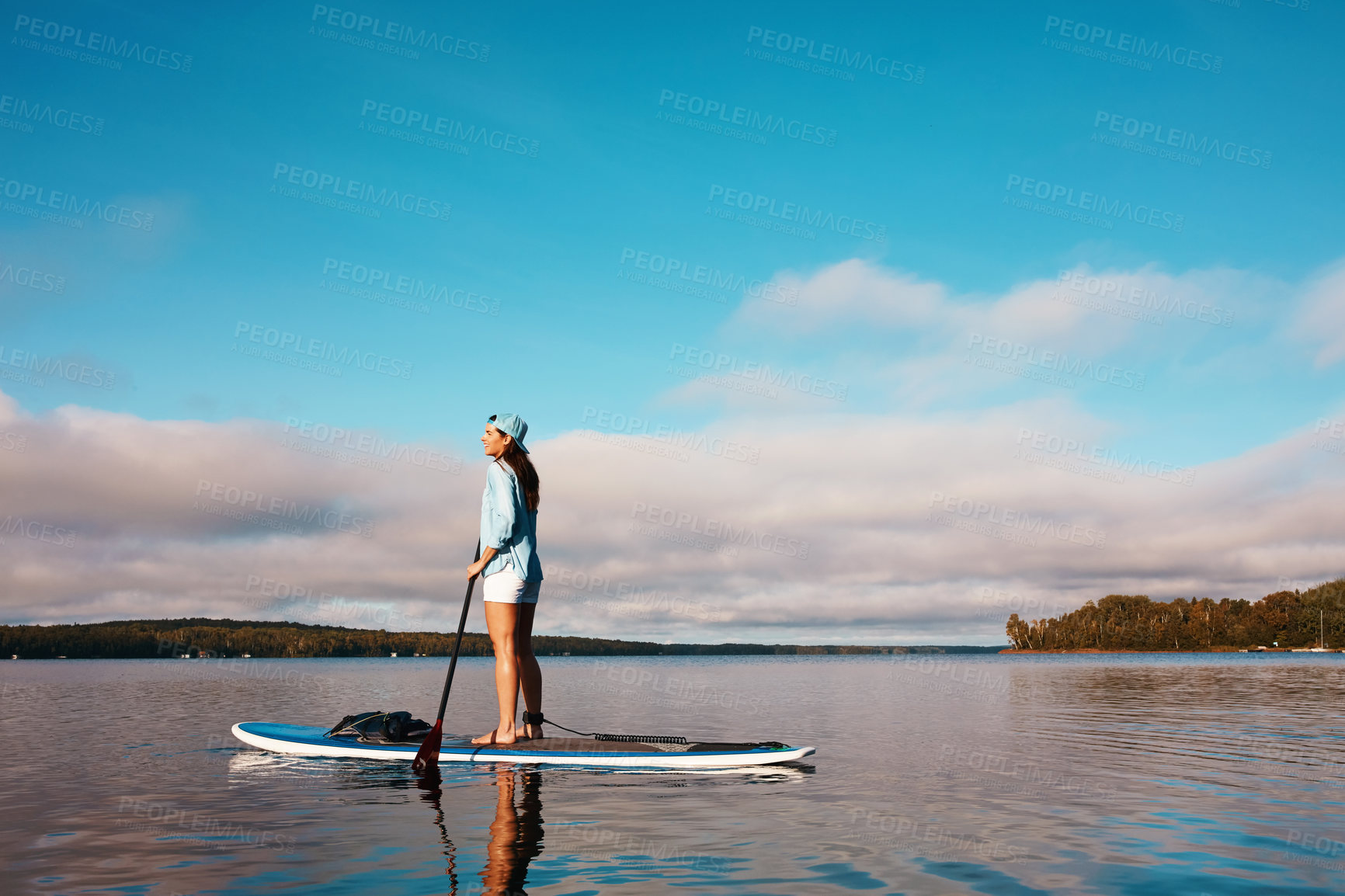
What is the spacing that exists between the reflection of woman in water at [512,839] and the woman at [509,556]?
1.19 meters

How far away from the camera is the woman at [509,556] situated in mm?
10906

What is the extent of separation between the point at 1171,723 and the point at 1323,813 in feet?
39.1

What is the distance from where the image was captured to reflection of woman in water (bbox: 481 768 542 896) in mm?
6227

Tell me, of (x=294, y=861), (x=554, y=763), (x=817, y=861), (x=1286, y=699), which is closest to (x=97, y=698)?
(x=554, y=763)

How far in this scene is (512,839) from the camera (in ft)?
24.8

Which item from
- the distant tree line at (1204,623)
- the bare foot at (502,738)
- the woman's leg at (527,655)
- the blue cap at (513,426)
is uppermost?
the blue cap at (513,426)

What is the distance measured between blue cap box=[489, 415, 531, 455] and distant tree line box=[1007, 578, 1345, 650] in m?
178

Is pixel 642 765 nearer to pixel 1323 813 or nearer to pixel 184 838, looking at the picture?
pixel 184 838
